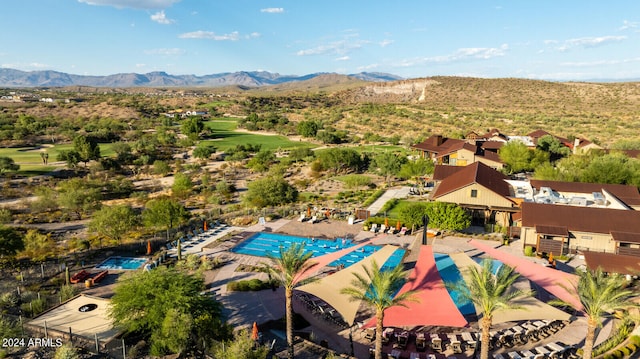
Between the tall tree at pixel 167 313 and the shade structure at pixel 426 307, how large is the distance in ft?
26.5

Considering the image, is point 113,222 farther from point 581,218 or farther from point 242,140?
point 242,140

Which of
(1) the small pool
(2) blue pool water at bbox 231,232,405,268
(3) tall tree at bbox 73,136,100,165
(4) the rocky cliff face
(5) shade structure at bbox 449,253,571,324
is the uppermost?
(4) the rocky cliff face

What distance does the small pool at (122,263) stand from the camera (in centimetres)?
3005

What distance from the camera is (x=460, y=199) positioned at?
127ft

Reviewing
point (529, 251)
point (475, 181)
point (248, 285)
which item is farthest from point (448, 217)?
point (248, 285)

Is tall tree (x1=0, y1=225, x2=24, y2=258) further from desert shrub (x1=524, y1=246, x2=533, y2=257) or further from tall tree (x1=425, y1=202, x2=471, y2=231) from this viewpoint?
desert shrub (x1=524, y1=246, x2=533, y2=257)

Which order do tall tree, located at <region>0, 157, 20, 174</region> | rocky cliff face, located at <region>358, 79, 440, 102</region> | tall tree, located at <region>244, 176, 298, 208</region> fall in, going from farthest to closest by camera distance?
rocky cliff face, located at <region>358, 79, 440, 102</region>, tall tree, located at <region>0, 157, 20, 174</region>, tall tree, located at <region>244, 176, 298, 208</region>

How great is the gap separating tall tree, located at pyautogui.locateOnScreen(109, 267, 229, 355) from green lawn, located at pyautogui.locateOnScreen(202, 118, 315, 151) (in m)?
72.9

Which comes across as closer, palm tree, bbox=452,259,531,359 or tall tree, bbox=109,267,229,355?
palm tree, bbox=452,259,531,359

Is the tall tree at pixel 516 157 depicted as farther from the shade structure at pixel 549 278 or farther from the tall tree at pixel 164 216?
the tall tree at pixel 164 216

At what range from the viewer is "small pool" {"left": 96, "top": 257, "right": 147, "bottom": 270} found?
3005cm

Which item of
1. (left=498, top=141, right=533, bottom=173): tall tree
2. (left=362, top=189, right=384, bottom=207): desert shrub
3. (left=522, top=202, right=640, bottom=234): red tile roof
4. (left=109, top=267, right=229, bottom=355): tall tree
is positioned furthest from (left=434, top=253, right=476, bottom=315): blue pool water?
(left=498, top=141, right=533, bottom=173): tall tree

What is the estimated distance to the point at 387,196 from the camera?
50500 millimetres

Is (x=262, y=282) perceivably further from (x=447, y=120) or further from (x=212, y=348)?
(x=447, y=120)
